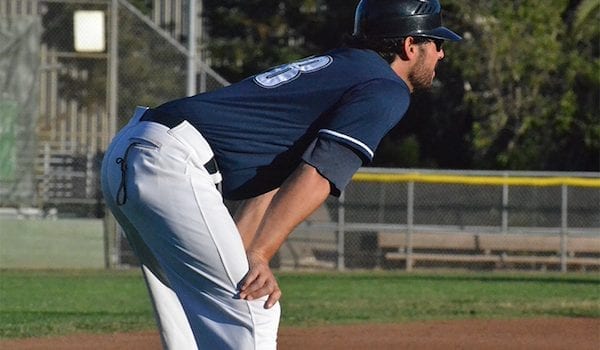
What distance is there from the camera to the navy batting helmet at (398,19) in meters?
4.17

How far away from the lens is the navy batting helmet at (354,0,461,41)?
4.17m

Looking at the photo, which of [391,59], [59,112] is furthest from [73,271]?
[391,59]

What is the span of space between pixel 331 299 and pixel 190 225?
10499 millimetres

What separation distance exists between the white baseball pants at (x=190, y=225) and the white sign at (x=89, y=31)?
1595cm

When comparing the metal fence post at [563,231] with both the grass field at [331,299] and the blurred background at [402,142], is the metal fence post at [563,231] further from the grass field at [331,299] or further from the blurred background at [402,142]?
the grass field at [331,299]

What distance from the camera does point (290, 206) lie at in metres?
3.84

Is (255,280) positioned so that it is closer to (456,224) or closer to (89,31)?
(89,31)

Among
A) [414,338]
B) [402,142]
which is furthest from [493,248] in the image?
[414,338]

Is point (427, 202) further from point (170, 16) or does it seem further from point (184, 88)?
point (170, 16)

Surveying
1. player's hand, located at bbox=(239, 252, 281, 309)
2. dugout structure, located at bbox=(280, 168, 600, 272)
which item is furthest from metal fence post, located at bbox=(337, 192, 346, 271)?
player's hand, located at bbox=(239, 252, 281, 309)

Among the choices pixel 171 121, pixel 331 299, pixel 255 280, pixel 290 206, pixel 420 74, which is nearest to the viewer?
pixel 290 206

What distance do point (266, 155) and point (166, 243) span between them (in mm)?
397

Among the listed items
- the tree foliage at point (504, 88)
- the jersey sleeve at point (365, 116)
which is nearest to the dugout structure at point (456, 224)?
the tree foliage at point (504, 88)

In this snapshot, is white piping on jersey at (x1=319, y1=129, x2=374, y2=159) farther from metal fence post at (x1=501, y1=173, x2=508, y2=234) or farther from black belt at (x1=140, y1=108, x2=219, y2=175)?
metal fence post at (x1=501, y1=173, x2=508, y2=234)
